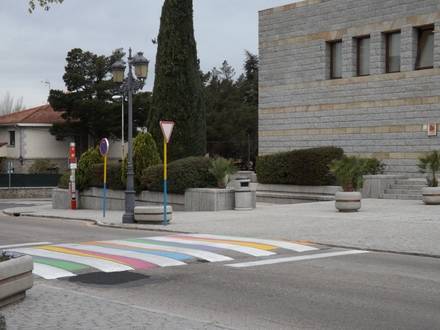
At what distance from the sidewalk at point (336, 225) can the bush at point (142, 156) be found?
4275 mm

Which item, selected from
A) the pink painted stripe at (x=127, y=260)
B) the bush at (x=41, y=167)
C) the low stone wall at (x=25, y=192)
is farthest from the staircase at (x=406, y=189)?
the bush at (x=41, y=167)

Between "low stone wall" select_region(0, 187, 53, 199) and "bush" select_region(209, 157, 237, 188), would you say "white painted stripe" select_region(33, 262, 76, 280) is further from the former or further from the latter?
"low stone wall" select_region(0, 187, 53, 199)

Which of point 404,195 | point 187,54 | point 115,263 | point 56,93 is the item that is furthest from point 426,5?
point 56,93

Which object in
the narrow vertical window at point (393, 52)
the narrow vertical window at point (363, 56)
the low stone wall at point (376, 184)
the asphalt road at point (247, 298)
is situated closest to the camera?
the asphalt road at point (247, 298)

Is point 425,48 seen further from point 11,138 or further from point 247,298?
point 11,138

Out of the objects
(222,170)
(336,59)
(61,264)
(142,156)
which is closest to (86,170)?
(142,156)

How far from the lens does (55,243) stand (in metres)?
15.0

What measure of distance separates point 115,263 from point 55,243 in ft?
13.9

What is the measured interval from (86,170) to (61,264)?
20.6 m

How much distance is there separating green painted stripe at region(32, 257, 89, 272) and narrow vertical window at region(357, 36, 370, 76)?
21126 mm

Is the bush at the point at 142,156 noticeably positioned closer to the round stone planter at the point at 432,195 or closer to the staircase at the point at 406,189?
the staircase at the point at 406,189

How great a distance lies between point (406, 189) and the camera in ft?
84.2

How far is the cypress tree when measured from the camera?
101ft

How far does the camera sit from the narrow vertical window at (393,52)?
28.6m
